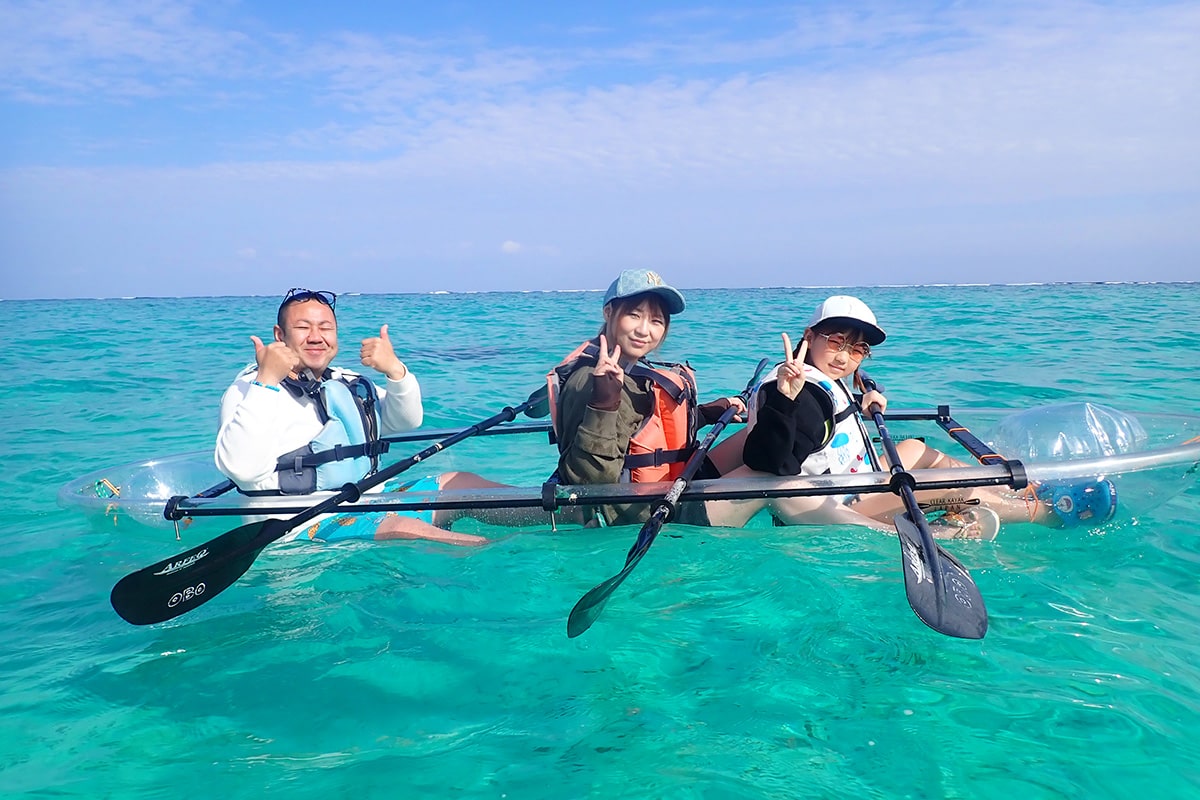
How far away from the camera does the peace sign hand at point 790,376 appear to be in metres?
3.01

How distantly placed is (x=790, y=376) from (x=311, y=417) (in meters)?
2.26

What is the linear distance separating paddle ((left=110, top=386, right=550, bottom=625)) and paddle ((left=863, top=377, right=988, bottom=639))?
2031 mm

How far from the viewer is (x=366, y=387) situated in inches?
171

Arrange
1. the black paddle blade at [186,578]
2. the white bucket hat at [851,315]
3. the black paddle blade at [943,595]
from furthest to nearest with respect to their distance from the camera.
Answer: the white bucket hat at [851,315]
the black paddle blade at [186,578]
the black paddle blade at [943,595]

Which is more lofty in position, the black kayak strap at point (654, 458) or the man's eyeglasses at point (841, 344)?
the man's eyeglasses at point (841, 344)

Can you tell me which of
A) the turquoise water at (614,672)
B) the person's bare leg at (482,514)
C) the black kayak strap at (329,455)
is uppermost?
the black kayak strap at (329,455)

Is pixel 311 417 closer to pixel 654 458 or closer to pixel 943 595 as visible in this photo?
pixel 654 458

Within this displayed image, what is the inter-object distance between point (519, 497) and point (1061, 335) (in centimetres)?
1463

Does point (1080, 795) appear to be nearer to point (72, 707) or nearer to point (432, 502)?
point (432, 502)

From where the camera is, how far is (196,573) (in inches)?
117

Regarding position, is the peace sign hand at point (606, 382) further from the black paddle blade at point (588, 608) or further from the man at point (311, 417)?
the man at point (311, 417)

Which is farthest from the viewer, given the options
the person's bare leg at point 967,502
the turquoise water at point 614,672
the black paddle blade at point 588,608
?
the person's bare leg at point 967,502

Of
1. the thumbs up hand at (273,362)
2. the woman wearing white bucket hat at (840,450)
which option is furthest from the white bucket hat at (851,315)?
the thumbs up hand at (273,362)

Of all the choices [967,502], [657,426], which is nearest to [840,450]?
[967,502]
